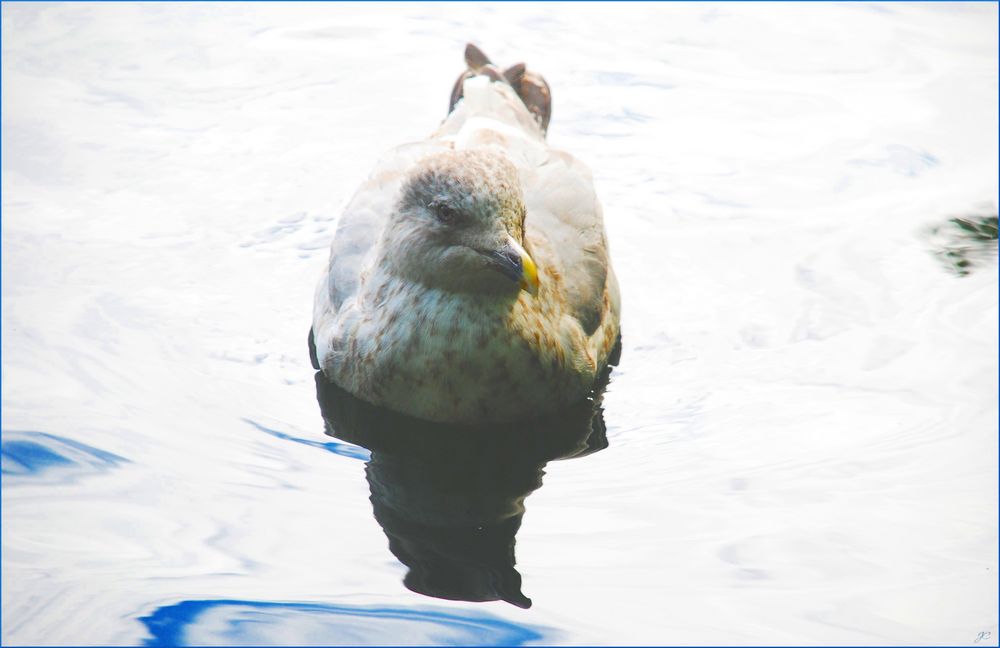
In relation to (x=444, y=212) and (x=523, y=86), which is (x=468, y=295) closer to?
(x=444, y=212)

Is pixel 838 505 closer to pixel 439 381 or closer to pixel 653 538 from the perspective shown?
pixel 653 538

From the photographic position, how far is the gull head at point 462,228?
19.3ft

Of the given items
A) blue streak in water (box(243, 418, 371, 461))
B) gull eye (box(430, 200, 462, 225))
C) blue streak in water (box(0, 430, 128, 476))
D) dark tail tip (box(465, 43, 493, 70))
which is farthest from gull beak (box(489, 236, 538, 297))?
dark tail tip (box(465, 43, 493, 70))

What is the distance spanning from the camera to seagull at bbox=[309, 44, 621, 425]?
598cm

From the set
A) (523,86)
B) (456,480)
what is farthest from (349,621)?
(523,86)

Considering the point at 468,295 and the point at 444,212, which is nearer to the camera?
the point at 444,212

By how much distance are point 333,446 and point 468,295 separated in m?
0.88

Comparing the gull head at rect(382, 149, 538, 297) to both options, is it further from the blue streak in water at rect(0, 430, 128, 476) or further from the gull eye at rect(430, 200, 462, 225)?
the blue streak in water at rect(0, 430, 128, 476)

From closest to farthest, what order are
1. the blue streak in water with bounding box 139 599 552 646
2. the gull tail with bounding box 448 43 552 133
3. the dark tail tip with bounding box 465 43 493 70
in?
the blue streak in water with bounding box 139 599 552 646 < the gull tail with bounding box 448 43 552 133 < the dark tail tip with bounding box 465 43 493 70

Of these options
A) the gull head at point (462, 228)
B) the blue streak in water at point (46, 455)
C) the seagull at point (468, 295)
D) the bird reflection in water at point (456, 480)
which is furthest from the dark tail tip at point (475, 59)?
the blue streak in water at point (46, 455)

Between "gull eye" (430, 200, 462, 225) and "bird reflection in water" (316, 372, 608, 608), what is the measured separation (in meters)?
0.94

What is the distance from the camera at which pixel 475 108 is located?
7871 millimetres

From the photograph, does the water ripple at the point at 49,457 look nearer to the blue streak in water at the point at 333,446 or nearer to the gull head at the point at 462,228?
the blue streak in water at the point at 333,446

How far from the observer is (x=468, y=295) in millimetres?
6180
